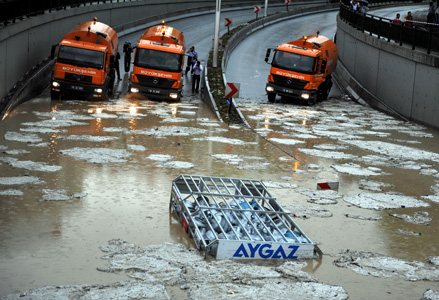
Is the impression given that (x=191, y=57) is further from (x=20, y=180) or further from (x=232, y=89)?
(x=20, y=180)

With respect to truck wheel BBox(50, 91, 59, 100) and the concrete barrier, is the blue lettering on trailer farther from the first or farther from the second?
truck wheel BBox(50, 91, 59, 100)

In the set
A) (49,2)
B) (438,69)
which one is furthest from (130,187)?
(49,2)

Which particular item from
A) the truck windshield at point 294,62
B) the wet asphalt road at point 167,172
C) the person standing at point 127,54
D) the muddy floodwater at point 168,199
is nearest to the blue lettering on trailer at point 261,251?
the muddy floodwater at point 168,199

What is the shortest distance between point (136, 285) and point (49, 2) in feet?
95.7

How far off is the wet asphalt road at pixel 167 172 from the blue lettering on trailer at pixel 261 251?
1.84ft

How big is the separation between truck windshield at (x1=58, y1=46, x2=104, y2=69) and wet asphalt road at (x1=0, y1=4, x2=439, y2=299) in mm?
1713

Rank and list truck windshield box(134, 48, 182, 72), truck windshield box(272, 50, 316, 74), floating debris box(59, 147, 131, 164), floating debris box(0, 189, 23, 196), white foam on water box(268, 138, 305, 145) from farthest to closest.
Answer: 1. truck windshield box(272, 50, 316, 74)
2. truck windshield box(134, 48, 182, 72)
3. white foam on water box(268, 138, 305, 145)
4. floating debris box(59, 147, 131, 164)
5. floating debris box(0, 189, 23, 196)

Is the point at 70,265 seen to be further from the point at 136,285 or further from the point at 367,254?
the point at 367,254

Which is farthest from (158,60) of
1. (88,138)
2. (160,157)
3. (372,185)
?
(372,185)

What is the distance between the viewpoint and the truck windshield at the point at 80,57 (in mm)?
27906

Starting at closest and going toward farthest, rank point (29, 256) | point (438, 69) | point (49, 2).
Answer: point (29, 256) < point (438, 69) < point (49, 2)

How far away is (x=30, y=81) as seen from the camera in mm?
29547

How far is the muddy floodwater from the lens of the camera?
9.56m

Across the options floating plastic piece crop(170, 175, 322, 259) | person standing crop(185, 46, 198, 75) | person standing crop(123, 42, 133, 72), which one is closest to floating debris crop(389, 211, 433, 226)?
floating plastic piece crop(170, 175, 322, 259)
